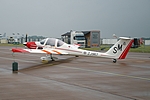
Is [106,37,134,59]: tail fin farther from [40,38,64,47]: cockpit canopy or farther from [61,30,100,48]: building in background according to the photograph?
[61,30,100,48]: building in background

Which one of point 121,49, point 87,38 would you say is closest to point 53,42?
point 121,49

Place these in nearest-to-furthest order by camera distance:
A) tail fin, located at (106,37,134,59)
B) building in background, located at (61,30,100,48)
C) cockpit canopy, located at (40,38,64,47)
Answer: tail fin, located at (106,37,134,59)
cockpit canopy, located at (40,38,64,47)
building in background, located at (61,30,100,48)

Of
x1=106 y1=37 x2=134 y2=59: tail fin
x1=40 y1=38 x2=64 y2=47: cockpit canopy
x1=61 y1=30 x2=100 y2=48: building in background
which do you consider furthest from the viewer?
x1=61 y1=30 x2=100 y2=48: building in background

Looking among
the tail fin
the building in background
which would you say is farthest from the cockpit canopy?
the building in background

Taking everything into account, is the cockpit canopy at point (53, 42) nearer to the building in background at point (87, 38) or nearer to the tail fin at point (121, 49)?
the tail fin at point (121, 49)

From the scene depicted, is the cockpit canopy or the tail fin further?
the cockpit canopy

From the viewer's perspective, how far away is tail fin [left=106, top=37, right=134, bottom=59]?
24.7 meters

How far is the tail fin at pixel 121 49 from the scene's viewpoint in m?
24.7

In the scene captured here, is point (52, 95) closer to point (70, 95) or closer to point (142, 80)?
point (70, 95)

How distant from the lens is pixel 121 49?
974 inches

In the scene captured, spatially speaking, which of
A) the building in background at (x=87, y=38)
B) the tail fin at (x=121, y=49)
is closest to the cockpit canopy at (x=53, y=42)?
the tail fin at (x=121, y=49)

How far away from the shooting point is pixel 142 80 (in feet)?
52.6

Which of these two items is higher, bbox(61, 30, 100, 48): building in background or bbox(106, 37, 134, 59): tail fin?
bbox(61, 30, 100, 48): building in background

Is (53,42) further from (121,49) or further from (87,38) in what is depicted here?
(87,38)
